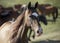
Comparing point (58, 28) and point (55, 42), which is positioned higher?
point (58, 28)

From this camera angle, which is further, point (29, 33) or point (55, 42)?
point (55, 42)

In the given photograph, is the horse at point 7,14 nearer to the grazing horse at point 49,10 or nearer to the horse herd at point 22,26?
the horse herd at point 22,26

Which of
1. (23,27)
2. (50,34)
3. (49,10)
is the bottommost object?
(50,34)

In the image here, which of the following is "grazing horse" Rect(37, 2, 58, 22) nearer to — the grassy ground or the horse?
the grassy ground

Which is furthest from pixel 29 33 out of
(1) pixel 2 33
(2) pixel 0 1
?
(2) pixel 0 1

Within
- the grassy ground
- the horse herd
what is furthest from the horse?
the grassy ground

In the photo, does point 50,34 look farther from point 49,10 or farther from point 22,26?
point 22,26

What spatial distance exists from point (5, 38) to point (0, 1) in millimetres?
384

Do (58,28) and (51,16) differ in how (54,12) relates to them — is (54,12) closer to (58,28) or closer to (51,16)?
(51,16)

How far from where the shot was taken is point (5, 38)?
1.51 metres

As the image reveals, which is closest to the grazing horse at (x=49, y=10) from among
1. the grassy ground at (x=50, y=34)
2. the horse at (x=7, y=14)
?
the grassy ground at (x=50, y=34)

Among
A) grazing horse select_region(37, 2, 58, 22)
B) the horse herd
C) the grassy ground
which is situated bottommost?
the grassy ground

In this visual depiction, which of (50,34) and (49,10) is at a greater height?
(49,10)

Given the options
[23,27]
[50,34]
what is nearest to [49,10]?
[50,34]
